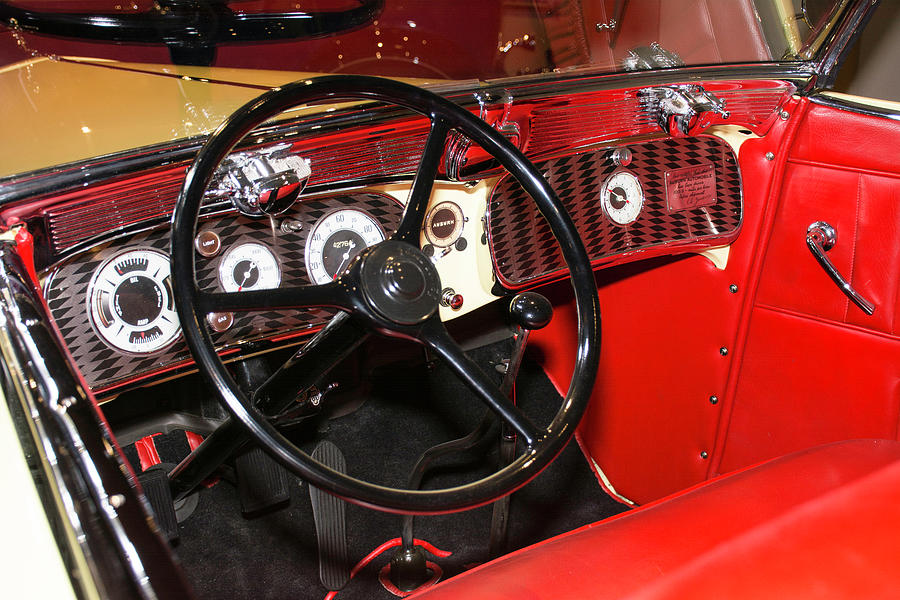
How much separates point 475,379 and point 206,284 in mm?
497

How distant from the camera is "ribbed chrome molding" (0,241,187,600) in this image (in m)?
0.59

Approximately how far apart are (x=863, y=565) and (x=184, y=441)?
166 cm

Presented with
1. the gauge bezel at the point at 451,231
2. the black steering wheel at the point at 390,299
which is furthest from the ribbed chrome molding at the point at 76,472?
the gauge bezel at the point at 451,231

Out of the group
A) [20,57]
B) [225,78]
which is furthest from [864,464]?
[20,57]

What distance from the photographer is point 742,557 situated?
0.89 meters

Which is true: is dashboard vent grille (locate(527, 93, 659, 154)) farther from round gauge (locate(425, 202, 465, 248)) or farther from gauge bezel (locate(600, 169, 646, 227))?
round gauge (locate(425, 202, 465, 248))

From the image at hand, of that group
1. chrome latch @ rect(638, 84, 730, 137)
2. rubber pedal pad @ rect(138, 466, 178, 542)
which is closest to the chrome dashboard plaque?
chrome latch @ rect(638, 84, 730, 137)

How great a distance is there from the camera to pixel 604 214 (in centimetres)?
162

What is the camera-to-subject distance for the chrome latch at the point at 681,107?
1547 millimetres

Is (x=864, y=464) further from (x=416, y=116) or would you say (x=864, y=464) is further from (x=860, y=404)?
(x=416, y=116)

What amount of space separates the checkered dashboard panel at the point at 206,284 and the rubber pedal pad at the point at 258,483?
695mm

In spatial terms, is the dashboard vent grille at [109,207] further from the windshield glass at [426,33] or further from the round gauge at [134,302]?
the windshield glass at [426,33]

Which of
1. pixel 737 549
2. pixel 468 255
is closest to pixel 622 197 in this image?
pixel 468 255

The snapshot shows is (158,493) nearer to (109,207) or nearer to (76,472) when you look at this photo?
(109,207)
